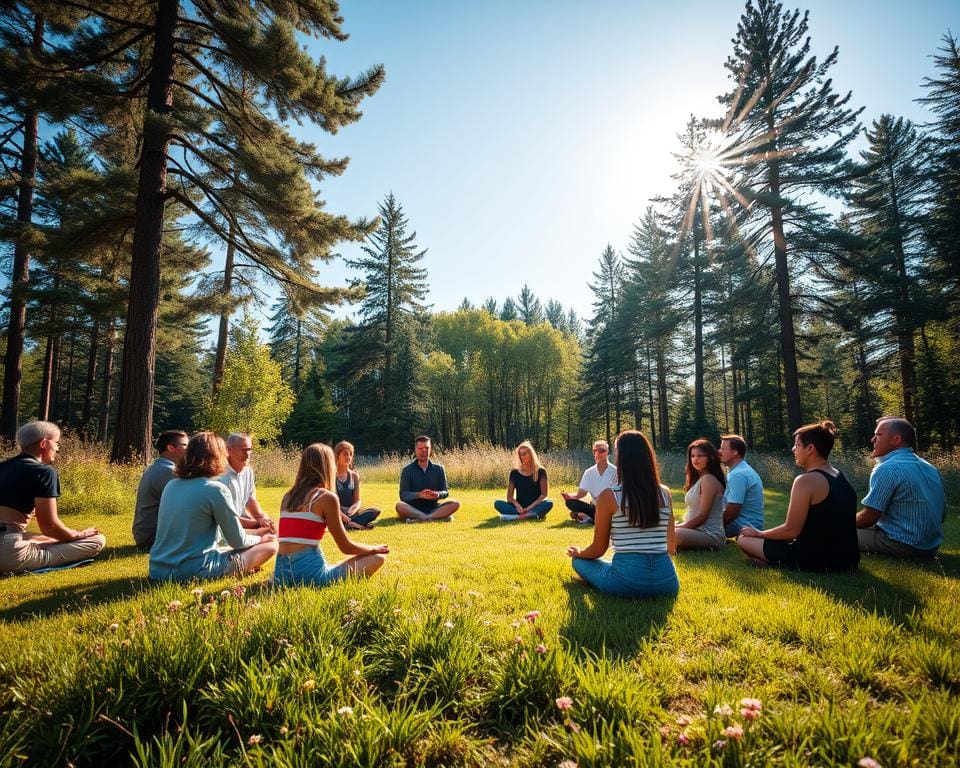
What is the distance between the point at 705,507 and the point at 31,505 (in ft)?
25.2

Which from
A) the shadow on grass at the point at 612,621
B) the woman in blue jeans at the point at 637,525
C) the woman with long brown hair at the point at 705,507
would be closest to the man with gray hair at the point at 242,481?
the shadow on grass at the point at 612,621

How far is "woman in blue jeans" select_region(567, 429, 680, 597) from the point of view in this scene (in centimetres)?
353

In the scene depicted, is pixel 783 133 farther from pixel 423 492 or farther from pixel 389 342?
pixel 389 342

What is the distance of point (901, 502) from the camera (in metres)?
4.77

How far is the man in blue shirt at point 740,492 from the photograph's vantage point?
5.77 meters

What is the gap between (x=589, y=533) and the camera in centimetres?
712

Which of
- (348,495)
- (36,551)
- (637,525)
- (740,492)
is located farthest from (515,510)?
(36,551)

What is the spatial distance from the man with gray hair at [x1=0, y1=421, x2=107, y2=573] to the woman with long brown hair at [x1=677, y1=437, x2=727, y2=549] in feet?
23.7

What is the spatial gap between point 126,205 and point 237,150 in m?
2.82

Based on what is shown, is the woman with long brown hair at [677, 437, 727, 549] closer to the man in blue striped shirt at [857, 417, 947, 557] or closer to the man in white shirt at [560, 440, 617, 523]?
the man in blue striped shirt at [857, 417, 947, 557]

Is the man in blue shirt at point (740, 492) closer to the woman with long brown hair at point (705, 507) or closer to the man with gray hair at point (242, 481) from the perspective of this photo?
the woman with long brown hair at point (705, 507)

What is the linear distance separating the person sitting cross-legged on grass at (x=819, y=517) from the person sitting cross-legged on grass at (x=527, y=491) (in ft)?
16.4

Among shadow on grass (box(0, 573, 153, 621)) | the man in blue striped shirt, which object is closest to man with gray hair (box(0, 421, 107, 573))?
shadow on grass (box(0, 573, 153, 621))

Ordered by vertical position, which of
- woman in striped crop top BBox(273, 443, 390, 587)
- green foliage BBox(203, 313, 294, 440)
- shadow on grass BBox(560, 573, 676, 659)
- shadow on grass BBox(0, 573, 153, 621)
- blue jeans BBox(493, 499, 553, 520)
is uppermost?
green foliage BBox(203, 313, 294, 440)
